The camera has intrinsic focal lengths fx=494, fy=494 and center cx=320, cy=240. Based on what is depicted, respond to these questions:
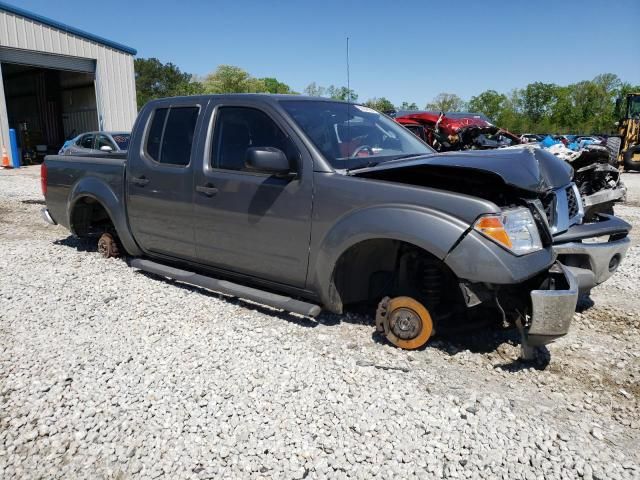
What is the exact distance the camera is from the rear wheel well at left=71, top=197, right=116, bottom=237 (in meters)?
5.70

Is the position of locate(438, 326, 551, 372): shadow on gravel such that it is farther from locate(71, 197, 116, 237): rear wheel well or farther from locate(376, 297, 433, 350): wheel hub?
locate(71, 197, 116, 237): rear wheel well

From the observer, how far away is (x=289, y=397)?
289 centimetres

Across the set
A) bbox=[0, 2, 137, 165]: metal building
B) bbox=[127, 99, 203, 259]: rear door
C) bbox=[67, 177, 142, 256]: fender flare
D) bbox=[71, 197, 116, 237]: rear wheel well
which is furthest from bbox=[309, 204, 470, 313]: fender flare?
bbox=[0, 2, 137, 165]: metal building

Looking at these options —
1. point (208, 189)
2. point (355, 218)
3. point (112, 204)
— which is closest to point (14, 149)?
point (112, 204)

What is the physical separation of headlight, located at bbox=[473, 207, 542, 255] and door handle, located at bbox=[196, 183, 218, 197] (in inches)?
84.9

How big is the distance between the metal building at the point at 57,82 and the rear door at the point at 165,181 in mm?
18241

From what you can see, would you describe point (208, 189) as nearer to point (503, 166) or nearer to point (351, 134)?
point (351, 134)

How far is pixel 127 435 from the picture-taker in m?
2.57

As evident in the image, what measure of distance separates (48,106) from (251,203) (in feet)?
99.2

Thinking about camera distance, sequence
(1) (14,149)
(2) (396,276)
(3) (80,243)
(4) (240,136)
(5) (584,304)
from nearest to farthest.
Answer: (2) (396,276) < (4) (240,136) < (5) (584,304) < (3) (80,243) < (1) (14,149)

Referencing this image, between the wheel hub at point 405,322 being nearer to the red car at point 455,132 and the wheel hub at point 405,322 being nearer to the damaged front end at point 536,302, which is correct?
the damaged front end at point 536,302

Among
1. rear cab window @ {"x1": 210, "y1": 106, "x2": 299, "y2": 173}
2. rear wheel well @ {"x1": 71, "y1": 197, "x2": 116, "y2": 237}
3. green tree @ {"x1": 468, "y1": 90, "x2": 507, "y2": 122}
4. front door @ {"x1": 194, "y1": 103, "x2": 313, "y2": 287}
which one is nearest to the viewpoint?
front door @ {"x1": 194, "y1": 103, "x2": 313, "y2": 287}

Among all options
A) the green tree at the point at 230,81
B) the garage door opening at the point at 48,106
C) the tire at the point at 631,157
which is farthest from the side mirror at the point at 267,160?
the green tree at the point at 230,81

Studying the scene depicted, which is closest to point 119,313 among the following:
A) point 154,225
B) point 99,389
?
point 154,225
